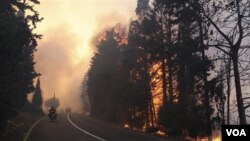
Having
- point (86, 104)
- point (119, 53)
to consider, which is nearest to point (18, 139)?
point (119, 53)

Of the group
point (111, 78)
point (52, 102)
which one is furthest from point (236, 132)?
point (52, 102)

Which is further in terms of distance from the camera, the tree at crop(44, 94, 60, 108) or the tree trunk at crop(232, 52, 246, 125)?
the tree at crop(44, 94, 60, 108)

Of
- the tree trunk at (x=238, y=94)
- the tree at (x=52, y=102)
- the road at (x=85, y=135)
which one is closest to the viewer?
the tree trunk at (x=238, y=94)

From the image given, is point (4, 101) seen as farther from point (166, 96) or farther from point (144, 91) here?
point (144, 91)

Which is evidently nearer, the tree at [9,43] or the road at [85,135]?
the tree at [9,43]

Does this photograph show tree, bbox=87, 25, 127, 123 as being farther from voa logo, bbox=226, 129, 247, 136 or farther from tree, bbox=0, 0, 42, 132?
voa logo, bbox=226, 129, 247, 136

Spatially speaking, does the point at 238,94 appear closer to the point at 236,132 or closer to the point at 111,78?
the point at 236,132

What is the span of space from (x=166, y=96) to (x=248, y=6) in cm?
2069

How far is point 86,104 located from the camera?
12962 cm

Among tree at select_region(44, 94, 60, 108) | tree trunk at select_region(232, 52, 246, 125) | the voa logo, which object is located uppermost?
tree at select_region(44, 94, 60, 108)

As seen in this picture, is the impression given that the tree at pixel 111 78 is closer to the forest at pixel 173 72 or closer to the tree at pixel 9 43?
the forest at pixel 173 72

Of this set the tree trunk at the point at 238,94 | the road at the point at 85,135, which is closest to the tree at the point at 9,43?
the road at the point at 85,135

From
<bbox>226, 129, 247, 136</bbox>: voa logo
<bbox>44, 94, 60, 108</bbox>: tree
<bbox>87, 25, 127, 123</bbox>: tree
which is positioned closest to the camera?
<bbox>226, 129, 247, 136</bbox>: voa logo

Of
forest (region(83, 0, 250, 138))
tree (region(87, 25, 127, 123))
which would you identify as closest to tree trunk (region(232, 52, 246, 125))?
forest (region(83, 0, 250, 138))
